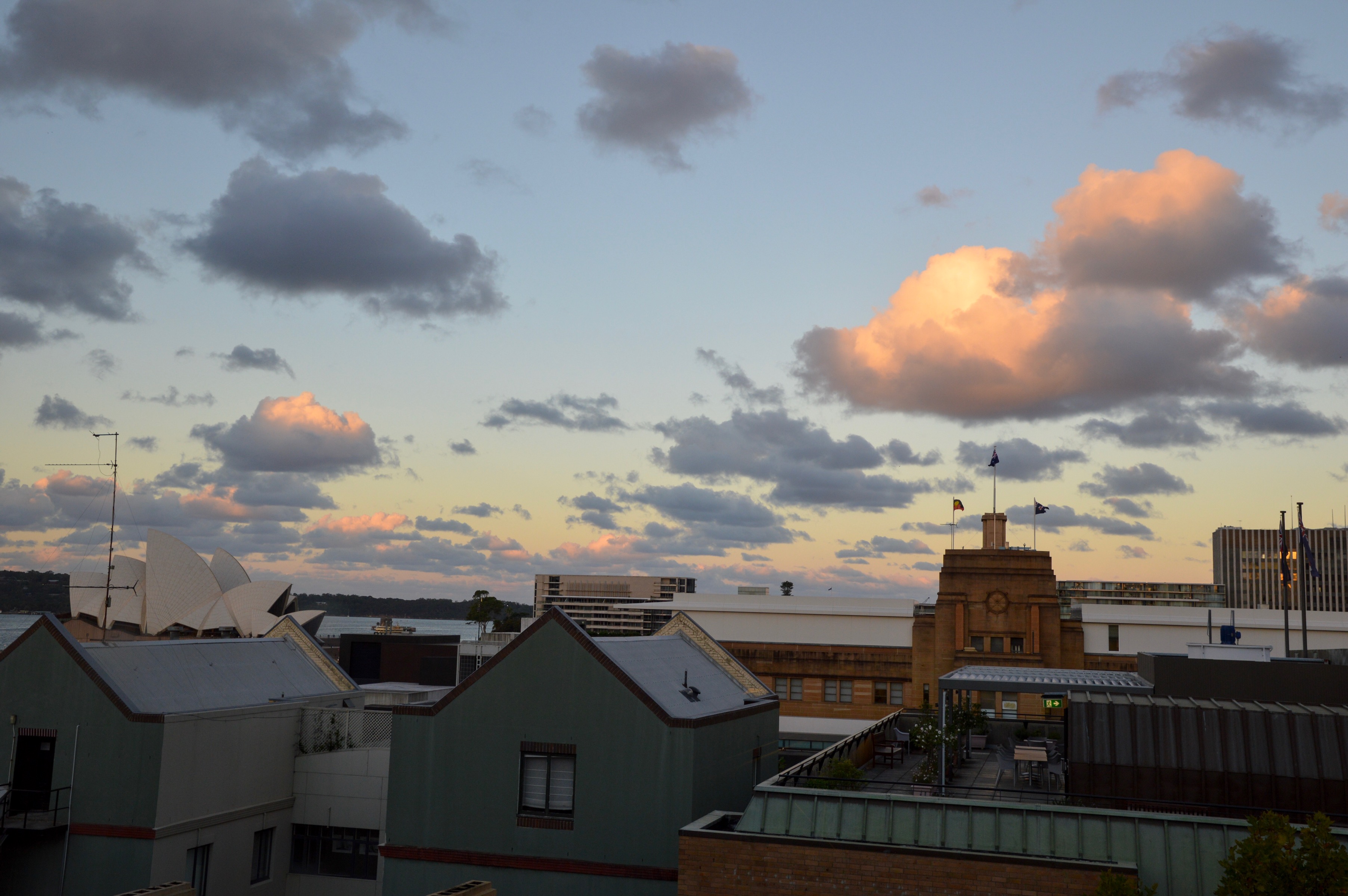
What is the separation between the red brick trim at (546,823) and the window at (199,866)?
11.2 metres

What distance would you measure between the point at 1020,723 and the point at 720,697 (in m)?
11.1

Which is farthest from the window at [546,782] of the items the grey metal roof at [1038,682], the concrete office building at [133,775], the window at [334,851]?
the grey metal roof at [1038,682]

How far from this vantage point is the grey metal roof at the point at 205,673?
3369cm

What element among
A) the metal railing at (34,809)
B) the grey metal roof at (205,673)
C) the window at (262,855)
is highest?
the grey metal roof at (205,673)

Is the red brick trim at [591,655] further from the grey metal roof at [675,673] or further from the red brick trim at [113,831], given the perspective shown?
the red brick trim at [113,831]

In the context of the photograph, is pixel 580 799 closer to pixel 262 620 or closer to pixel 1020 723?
pixel 1020 723

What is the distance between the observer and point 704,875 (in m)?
21.6

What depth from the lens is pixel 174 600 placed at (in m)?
99.2

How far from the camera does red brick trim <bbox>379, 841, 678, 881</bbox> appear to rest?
2822 centimetres

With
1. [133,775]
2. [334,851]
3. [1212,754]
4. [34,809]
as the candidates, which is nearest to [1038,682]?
[1212,754]

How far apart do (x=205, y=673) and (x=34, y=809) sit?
673 cm

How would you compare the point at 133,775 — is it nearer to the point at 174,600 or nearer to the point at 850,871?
the point at 850,871

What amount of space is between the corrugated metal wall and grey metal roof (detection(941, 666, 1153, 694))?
157cm

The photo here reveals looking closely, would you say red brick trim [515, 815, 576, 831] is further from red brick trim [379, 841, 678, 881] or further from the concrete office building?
the concrete office building
